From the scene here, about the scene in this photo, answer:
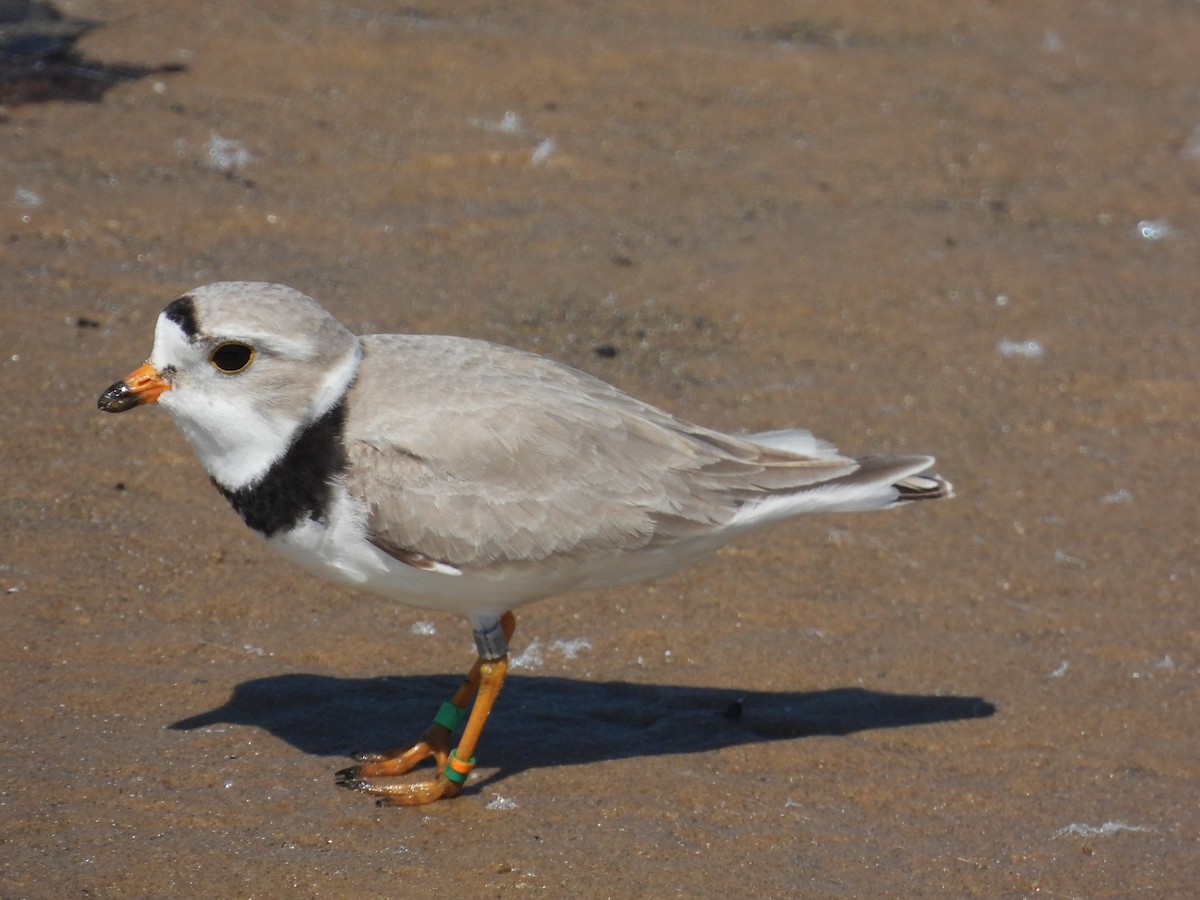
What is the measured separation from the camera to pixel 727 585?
6.82 m

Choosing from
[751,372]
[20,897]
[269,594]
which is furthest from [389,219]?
[20,897]

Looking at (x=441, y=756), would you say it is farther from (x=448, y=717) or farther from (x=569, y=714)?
(x=569, y=714)

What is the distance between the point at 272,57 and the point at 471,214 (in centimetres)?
242

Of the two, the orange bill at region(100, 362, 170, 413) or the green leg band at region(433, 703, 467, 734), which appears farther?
the green leg band at region(433, 703, 467, 734)

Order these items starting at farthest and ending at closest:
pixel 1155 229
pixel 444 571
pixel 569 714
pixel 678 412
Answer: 1. pixel 1155 229
2. pixel 678 412
3. pixel 569 714
4. pixel 444 571

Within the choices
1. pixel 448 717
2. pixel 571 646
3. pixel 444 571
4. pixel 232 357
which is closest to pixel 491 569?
pixel 444 571

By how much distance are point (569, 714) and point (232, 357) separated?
205 cm

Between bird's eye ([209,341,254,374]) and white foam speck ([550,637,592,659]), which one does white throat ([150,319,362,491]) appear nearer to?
bird's eye ([209,341,254,374])

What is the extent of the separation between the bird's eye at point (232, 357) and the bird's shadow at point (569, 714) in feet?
4.75

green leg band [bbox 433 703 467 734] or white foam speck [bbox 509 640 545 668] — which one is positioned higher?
green leg band [bbox 433 703 467 734]

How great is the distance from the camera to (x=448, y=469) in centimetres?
512

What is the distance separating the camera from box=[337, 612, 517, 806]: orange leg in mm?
5168

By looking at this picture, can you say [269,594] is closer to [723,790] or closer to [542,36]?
[723,790]

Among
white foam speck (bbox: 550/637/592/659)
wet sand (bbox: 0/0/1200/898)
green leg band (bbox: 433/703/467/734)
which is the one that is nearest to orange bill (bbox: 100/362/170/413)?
wet sand (bbox: 0/0/1200/898)
